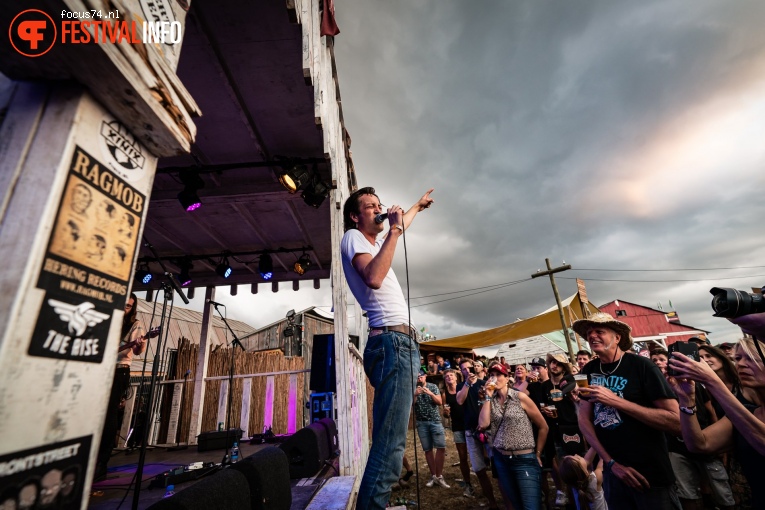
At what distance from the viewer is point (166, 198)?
5.51 metres

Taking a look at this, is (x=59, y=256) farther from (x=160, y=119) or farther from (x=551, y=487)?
(x=551, y=487)

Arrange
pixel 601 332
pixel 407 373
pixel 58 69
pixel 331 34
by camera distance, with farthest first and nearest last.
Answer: pixel 331 34
pixel 601 332
pixel 407 373
pixel 58 69

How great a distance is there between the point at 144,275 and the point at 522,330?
1617 cm

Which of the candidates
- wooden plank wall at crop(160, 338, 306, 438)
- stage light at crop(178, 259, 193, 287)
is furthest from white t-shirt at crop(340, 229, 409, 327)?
wooden plank wall at crop(160, 338, 306, 438)

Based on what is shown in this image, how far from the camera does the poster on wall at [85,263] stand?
629 millimetres

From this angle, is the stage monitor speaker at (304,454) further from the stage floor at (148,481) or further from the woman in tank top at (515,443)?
the woman in tank top at (515,443)

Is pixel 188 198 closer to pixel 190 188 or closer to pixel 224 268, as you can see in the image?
pixel 190 188

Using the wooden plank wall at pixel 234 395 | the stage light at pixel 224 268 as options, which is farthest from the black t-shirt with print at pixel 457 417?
the stage light at pixel 224 268

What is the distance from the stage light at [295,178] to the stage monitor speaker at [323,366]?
3.02 m

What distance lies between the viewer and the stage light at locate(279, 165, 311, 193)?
473 cm

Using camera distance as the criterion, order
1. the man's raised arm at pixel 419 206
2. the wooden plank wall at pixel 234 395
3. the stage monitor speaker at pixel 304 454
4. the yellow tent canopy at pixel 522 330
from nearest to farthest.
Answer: the man's raised arm at pixel 419 206 → the stage monitor speaker at pixel 304 454 → the wooden plank wall at pixel 234 395 → the yellow tent canopy at pixel 522 330

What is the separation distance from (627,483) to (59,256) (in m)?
3.78

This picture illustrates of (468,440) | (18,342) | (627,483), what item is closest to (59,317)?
(18,342)

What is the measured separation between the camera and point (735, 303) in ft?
5.66
